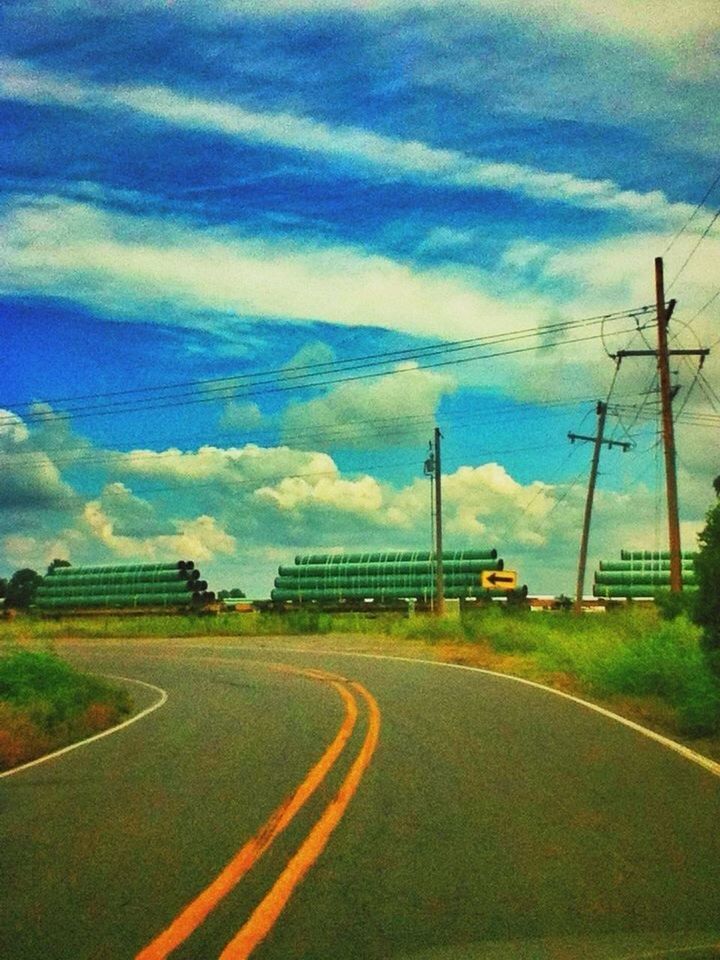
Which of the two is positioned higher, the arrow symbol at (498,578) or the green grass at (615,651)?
the arrow symbol at (498,578)

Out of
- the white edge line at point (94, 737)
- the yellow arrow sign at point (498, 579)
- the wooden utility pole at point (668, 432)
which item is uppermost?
the wooden utility pole at point (668, 432)

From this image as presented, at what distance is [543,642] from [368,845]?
25.9m

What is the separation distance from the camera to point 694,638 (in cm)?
2269

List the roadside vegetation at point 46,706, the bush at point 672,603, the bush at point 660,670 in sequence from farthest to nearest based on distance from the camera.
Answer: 1. the bush at point 672,603
2. the bush at point 660,670
3. the roadside vegetation at point 46,706

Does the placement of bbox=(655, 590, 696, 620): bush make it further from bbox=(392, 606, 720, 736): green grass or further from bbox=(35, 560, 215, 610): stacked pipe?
bbox=(35, 560, 215, 610): stacked pipe

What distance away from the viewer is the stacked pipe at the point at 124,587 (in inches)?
2484

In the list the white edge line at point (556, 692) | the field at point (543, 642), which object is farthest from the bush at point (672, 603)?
the white edge line at point (556, 692)

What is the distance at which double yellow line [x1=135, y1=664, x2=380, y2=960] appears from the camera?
550 centimetres

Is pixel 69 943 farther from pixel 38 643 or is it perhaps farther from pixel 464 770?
pixel 38 643

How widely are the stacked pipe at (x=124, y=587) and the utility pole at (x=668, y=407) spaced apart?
118 feet

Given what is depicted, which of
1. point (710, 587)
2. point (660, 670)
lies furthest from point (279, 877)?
point (660, 670)

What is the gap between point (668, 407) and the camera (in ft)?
99.5

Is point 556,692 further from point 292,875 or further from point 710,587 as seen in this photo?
point 292,875

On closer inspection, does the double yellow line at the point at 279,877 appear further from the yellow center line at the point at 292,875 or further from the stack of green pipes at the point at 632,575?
the stack of green pipes at the point at 632,575
